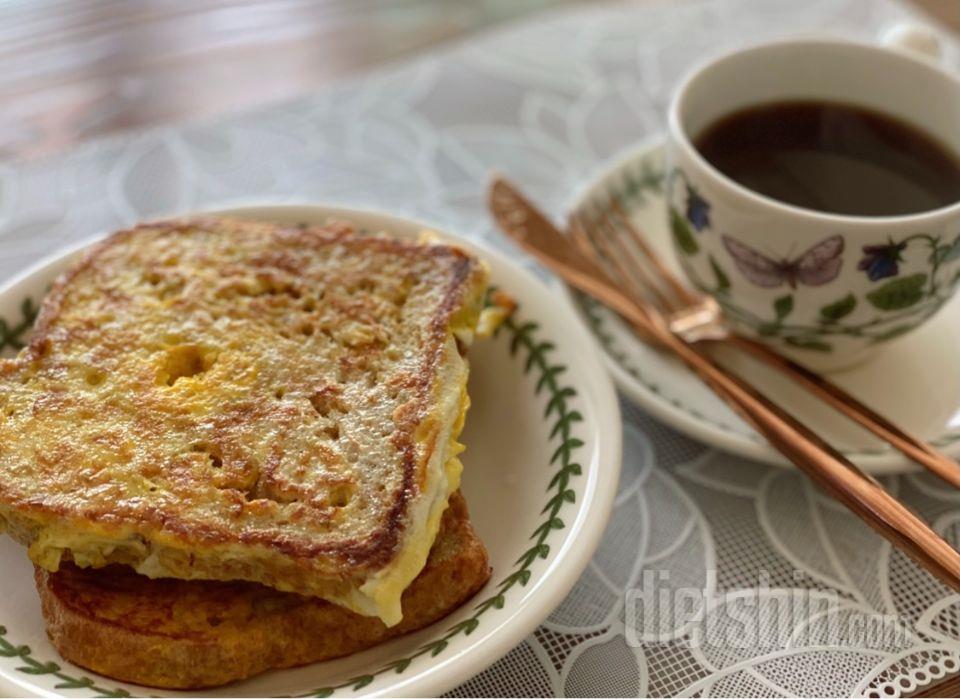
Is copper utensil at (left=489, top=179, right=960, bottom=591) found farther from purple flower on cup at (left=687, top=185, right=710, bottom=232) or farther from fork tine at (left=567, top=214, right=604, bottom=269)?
purple flower on cup at (left=687, top=185, right=710, bottom=232)

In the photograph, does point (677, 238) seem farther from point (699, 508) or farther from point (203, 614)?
point (203, 614)

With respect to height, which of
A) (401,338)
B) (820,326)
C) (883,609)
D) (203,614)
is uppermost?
(401,338)

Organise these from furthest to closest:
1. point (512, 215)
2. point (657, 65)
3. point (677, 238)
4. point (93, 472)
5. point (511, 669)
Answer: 1. point (657, 65)
2. point (512, 215)
3. point (677, 238)
4. point (511, 669)
5. point (93, 472)

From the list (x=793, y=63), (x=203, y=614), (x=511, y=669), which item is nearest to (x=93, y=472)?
(x=203, y=614)

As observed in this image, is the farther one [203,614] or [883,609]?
[883,609]

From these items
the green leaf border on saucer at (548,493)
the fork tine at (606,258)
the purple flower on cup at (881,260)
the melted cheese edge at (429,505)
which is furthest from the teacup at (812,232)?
the melted cheese edge at (429,505)

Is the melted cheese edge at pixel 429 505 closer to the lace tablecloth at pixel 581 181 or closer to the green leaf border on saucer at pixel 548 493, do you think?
the green leaf border on saucer at pixel 548 493

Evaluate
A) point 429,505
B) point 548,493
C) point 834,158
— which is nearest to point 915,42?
point 834,158
